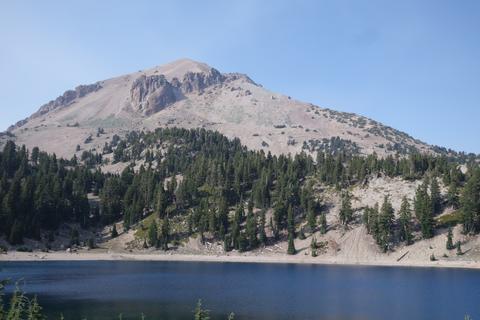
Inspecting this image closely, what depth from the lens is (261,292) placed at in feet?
285

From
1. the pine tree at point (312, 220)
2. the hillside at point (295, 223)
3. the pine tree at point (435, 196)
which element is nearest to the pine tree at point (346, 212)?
the hillside at point (295, 223)

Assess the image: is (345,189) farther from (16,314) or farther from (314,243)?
(16,314)

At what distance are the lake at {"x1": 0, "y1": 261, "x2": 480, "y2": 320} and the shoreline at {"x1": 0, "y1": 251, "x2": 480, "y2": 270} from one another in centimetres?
1299

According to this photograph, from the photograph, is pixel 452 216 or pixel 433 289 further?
pixel 452 216

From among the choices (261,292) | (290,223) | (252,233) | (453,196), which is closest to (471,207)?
(453,196)

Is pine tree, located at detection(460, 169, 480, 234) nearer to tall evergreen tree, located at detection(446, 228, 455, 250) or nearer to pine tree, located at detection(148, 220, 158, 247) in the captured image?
tall evergreen tree, located at detection(446, 228, 455, 250)

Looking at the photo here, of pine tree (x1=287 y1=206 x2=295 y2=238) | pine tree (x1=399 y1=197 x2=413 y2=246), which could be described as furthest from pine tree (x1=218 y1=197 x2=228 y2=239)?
pine tree (x1=399 y1=197 x2=413 y2=246)

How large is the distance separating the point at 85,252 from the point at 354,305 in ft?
401

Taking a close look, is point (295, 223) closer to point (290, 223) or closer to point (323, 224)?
point (290, 223)

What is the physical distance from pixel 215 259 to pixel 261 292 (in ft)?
253

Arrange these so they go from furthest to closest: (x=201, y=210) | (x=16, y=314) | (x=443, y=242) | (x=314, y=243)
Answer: (x=201, y=210), (x=314, y=243), (x=443, y=242), (x=16, y=314)

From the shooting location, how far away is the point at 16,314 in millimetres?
24641

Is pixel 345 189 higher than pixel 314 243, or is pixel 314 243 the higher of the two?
pixel 345 189

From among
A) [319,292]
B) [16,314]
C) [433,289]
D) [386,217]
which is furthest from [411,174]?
[16,314]
